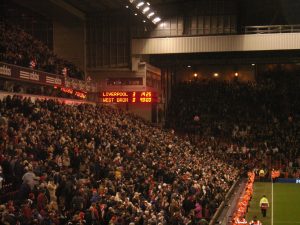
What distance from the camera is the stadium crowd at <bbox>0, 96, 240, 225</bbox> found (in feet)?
50.8

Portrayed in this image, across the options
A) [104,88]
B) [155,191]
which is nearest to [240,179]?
Answer: [104,88]

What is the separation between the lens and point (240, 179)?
A: 4119 cm

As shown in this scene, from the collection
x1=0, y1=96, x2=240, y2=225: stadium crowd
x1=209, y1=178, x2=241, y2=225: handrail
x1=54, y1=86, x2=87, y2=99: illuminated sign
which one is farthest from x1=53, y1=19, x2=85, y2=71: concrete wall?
x1=209, y1=178, x2=241, y2=225: handrail

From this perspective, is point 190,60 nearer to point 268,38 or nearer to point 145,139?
point 268,38

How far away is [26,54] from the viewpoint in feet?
103

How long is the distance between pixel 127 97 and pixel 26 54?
11.1 meters

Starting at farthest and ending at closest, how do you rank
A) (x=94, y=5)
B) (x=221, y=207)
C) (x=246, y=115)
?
(x=246, y=115) → (x=94, y=5) → (x=221, y=207)

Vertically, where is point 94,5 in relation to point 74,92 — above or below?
above

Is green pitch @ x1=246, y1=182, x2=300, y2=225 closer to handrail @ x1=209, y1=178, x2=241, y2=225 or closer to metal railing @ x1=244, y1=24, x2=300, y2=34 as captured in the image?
handrail @ x1=209, y1=178, x2=241, y2=225

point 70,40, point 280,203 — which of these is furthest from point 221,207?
point 70,40

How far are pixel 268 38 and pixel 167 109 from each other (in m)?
14.6

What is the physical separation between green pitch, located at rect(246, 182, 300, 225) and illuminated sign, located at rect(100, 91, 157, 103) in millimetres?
10338

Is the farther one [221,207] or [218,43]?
[218,43]

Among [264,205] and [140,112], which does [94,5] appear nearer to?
[140,112]
